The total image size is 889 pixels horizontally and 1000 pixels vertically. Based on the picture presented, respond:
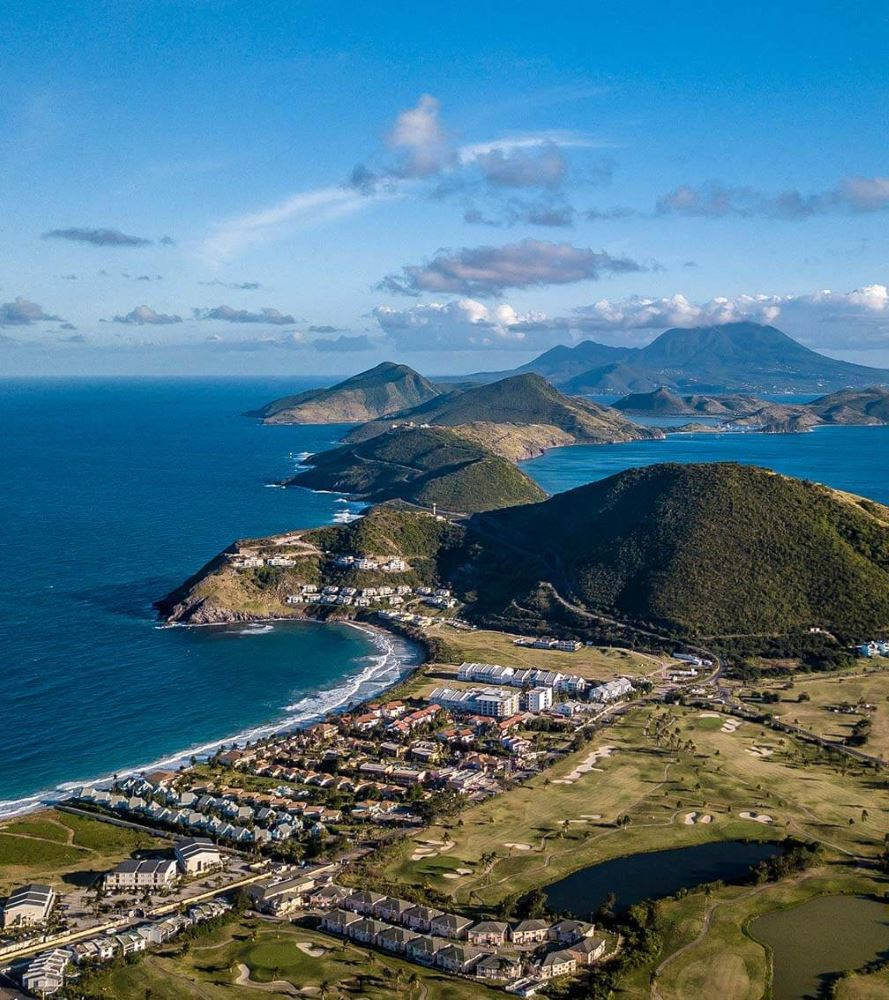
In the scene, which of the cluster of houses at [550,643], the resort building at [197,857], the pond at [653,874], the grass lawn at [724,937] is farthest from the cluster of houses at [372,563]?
the grass lawn at [724,937]

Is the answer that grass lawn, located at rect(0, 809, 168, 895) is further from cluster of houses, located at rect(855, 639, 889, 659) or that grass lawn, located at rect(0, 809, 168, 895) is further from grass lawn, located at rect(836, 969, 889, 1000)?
cluster of houses, located at rect(855, 639, 889, 659)

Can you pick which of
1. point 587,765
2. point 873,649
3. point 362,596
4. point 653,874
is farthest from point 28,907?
point 873,649

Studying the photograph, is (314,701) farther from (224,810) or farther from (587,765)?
(587,765)

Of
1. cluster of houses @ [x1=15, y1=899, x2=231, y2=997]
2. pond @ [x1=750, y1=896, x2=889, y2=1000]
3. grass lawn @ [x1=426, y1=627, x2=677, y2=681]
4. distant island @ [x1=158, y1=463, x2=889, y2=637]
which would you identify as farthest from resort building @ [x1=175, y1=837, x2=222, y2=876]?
distant island @ [x1=158, y1=463, x2=889, y2=637]

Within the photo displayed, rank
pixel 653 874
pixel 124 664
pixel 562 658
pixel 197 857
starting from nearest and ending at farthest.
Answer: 1. pixel 197 857
2. pixel 653 874
3. pixel 124 664
4. pixel 562 658

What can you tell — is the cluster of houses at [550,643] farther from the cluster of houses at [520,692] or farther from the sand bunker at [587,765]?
the sand bunker at [587,765]

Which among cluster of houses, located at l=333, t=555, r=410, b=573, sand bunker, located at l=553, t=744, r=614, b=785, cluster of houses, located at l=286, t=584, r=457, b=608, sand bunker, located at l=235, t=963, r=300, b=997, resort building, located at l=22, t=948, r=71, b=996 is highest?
cluster of houses, located at l=333, t=555, r=410, b=573

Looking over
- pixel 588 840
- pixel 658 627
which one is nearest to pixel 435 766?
pixel 588 840
